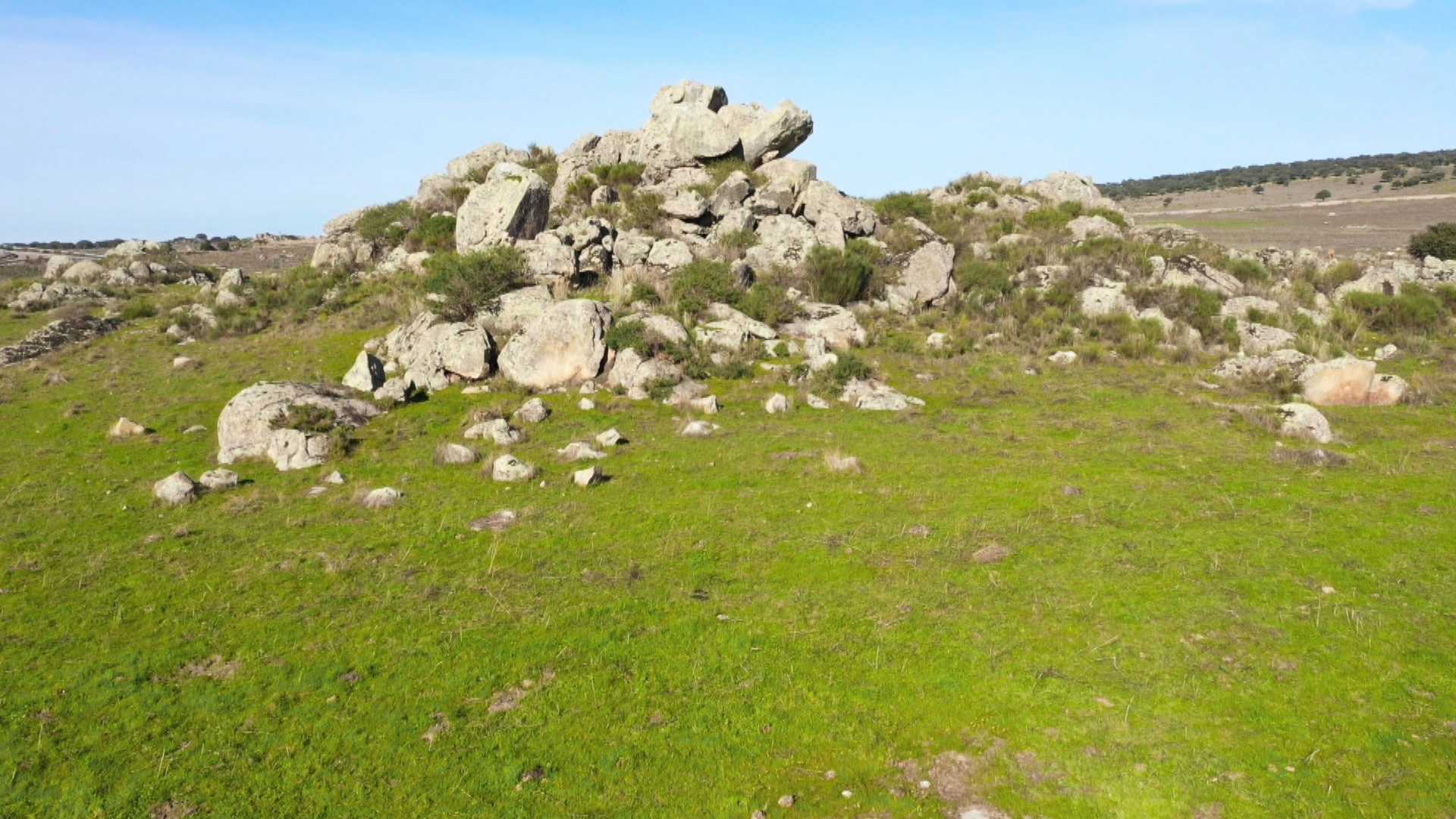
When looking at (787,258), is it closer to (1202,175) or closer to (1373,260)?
(1373,260)

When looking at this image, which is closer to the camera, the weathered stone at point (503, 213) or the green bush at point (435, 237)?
the weathered stone at point (503, 213)

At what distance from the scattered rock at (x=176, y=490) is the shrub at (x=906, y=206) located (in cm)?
3332

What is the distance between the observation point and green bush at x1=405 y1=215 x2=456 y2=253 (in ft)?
122

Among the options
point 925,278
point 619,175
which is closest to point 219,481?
point 925,278

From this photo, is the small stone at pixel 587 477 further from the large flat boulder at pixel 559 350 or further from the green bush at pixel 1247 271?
the green bush at pixel 1247 271

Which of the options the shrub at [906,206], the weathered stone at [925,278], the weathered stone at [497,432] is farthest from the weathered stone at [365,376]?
the shrub at [906,206]

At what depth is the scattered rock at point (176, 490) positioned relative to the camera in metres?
15.2

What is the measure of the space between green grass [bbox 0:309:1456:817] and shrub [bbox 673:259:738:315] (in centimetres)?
971

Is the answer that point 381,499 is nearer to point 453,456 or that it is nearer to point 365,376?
point 453,456

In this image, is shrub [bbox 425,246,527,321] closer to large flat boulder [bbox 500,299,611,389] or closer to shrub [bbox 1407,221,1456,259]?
large flat boulder [bbox 500,299,611,389]

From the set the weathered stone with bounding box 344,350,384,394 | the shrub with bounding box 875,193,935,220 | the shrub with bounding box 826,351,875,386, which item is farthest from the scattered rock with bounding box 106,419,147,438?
the shrub with bounding box 875,193,935,220

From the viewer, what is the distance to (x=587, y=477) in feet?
52.0

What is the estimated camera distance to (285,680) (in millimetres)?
9148

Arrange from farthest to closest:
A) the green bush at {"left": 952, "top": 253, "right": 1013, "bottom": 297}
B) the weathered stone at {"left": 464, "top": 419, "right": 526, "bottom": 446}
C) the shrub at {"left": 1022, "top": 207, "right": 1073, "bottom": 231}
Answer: the shrub at {"left": 1022, "top": 207, "right": 1073, "bottom": 231}, the green bush at {"left": 952, "top": 253, "right": 1013, "bottom": 297}, the weathered stone at {"left": 464, "top": 419, "right": 526, "bottom": 446}
